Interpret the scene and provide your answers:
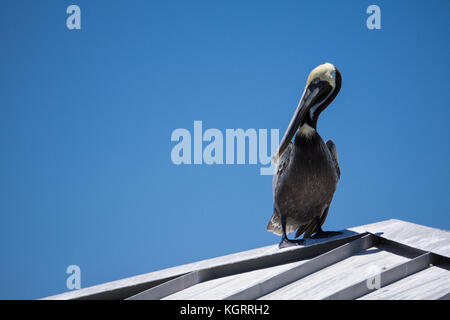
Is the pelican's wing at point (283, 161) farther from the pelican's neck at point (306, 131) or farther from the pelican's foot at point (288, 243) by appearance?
the pelican's foot at point (288, 243)

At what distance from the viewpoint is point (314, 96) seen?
3221mm

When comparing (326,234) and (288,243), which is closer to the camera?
(288,243)

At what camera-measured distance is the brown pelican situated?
3.19 metres

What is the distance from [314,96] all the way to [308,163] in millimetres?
568

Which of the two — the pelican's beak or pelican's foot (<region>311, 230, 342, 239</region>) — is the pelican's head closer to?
the pelican's beak

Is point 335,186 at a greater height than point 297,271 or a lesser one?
greater

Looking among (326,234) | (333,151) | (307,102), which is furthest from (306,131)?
(326,234)

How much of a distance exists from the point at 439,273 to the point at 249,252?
1.36 meters

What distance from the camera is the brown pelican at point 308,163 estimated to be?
3186mm

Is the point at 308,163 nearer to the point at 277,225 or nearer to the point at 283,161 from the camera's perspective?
the point at 283,161

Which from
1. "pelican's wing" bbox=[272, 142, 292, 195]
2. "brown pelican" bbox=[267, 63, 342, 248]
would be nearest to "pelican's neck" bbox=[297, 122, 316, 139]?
"brown pelican" bbox=[267, 63, 342, 248]
